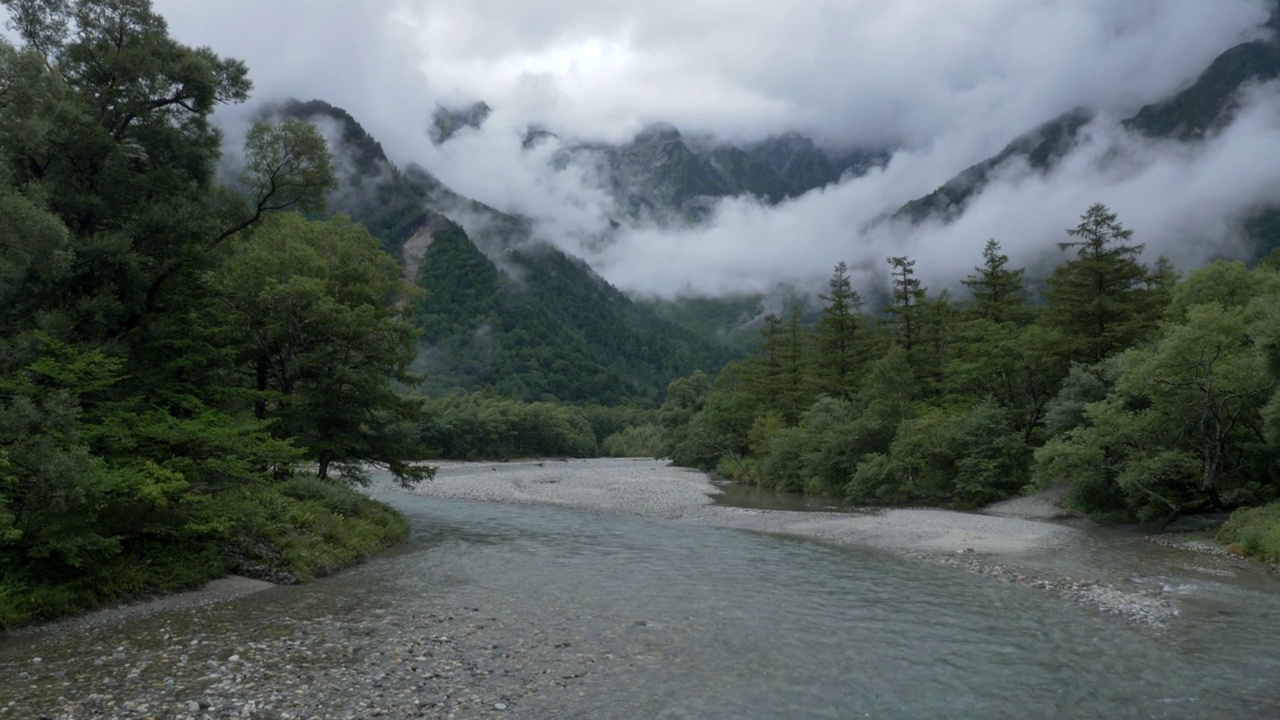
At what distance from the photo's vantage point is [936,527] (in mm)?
32125

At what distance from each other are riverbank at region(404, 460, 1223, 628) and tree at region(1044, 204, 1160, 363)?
12.1m

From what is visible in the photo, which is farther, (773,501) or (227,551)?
(773,501)

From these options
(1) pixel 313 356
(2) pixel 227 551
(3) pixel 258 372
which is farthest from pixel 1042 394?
(2) pixel 227 551

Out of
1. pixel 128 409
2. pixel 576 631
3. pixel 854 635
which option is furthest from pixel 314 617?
pixel 854 635

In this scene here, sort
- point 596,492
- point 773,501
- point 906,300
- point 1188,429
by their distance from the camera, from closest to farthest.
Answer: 1. point 1188,429
2. point 773,501
3. point 596,492
4. point 906,300

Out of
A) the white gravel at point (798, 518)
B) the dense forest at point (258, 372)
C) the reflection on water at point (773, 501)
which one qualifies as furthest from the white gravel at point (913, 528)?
the dense forest at point (258, 372)

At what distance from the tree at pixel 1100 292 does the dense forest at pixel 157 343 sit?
1604 inches

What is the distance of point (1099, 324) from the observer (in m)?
45.2

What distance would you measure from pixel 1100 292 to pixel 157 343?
50820 millimetres

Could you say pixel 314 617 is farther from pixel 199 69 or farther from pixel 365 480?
pixel 199 69

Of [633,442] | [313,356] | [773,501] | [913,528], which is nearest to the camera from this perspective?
[313,356]

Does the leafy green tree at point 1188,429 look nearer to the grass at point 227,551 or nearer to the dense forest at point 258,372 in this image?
the dense forest at point 258,372

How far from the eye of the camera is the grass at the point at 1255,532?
22.5m

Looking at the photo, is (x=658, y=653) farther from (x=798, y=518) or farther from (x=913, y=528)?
(x=798, y=518)
